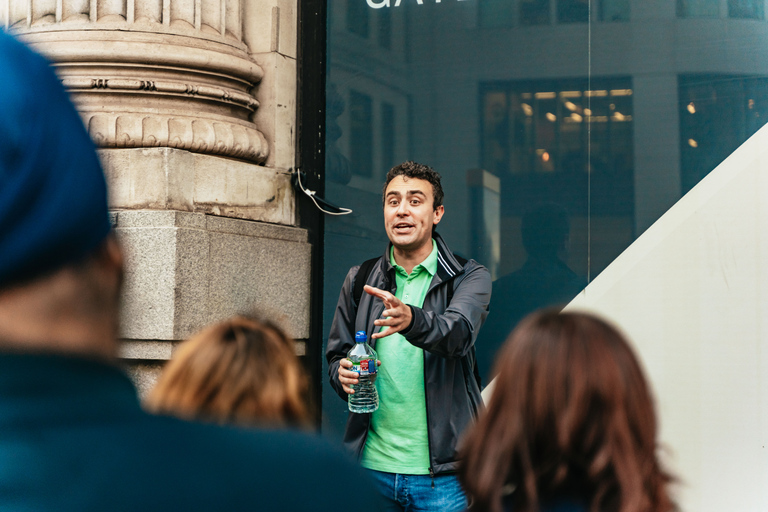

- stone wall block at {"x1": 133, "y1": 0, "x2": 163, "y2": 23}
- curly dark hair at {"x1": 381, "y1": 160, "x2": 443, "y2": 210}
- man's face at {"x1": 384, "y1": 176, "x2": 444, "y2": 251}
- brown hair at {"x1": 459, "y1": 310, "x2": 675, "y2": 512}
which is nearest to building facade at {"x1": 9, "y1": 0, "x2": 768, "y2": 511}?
stone wall block at {"x1": 133, "y1": 0, "x2": 163, "y2": 23}

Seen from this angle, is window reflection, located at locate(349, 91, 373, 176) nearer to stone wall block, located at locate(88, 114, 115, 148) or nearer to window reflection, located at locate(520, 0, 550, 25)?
window reflection, located at locate(520, 0, 550, 25)

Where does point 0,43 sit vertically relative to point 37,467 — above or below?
above

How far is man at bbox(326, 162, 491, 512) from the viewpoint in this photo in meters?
3.38

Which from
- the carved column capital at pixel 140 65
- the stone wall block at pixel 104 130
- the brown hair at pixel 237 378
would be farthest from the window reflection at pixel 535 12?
the brown hair at pixel 237 378

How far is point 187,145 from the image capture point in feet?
14.7

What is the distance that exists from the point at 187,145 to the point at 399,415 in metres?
2.04

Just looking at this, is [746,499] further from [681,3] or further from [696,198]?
[681,3]

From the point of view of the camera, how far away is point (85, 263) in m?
0.77

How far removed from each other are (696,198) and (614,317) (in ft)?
2.62

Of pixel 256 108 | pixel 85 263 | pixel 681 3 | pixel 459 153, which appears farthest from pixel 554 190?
pixel 85 263

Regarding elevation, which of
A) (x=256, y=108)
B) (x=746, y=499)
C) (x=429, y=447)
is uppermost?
(x=256, y=108)

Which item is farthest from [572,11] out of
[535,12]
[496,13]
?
[496,13]

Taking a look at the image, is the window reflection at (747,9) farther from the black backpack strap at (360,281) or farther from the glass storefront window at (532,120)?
the black backpack strap at (360,281)

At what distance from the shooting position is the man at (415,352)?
11.1 feet
